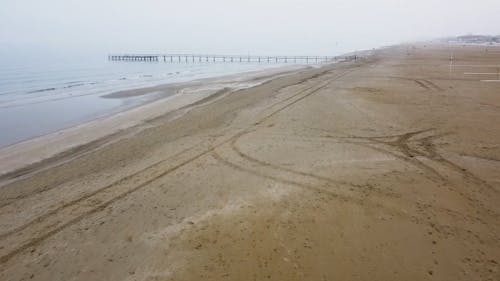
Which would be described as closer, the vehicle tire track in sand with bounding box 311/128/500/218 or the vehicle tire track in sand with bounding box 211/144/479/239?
the vehicle tire track in sand with bounding box 211/144/479/239

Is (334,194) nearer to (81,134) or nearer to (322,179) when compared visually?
(322,179)

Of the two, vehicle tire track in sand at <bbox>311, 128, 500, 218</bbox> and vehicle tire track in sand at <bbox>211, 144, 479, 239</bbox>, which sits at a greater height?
vehicle tire track in sand at <bbox>311, 128, 500, 218</bbox>

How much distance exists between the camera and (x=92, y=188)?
694cm

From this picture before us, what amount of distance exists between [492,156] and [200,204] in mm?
6798

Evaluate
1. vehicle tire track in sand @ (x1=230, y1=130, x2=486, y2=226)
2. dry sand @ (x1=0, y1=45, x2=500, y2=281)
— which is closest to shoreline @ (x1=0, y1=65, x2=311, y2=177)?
dry sand @ (x1=0, y1=45, x2=500, y2=281)

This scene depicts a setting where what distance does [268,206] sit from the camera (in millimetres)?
5629

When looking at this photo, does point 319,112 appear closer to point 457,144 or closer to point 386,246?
point 457,144

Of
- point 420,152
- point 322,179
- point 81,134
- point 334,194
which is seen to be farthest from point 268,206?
point 81,134

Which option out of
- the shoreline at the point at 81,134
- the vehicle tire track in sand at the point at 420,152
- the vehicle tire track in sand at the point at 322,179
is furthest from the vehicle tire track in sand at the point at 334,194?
the shoreline at the point at 81,134

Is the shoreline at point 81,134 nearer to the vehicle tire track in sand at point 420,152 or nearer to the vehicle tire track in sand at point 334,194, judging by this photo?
the vehicle tire track in sand at point 334,194

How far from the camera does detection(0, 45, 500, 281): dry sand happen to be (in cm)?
417

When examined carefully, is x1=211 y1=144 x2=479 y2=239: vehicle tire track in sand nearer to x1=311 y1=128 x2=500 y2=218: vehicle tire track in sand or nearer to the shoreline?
x1=311 y1=128 x2=500 y2=218: vehicle tire track in sand

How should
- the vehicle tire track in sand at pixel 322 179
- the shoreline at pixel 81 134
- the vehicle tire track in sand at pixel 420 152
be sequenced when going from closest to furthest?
the vehicle tire track in sand at pixel 322 179 < the vehicle tire track in sand at pixel 420 152 < the shoreline at pixel 81 134

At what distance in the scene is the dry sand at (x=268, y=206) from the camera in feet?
13.7
